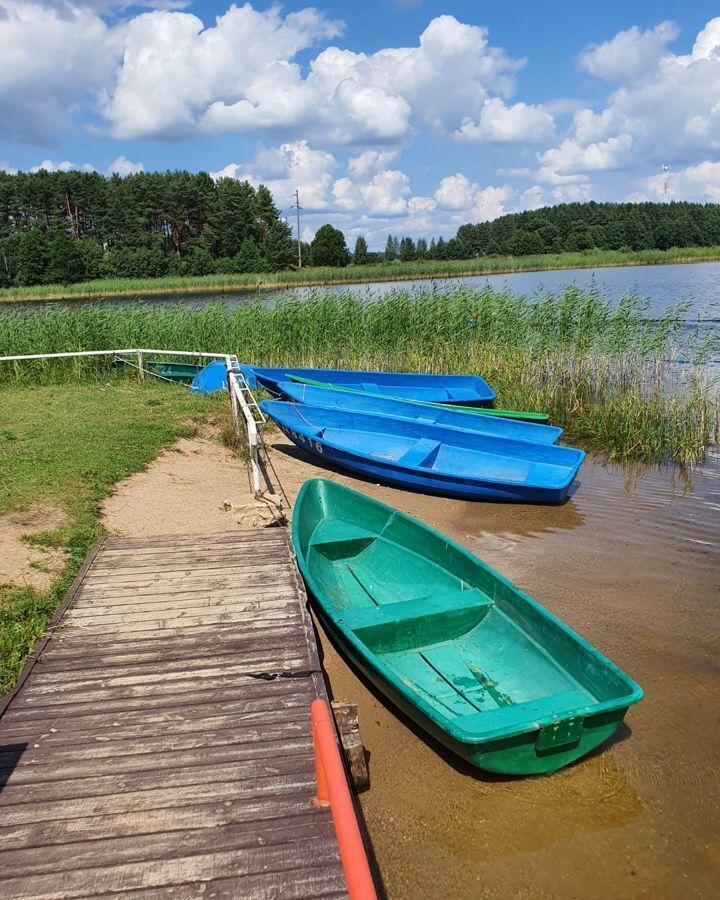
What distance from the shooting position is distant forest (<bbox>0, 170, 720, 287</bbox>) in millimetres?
56750

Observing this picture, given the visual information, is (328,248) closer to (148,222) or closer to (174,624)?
(148,222)

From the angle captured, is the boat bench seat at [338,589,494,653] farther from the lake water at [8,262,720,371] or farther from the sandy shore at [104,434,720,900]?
the lake water at [8,262,720,371]

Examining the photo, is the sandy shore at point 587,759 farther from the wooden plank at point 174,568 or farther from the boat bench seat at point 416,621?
the wooden plank at point 174,568

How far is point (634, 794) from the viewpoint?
397cm

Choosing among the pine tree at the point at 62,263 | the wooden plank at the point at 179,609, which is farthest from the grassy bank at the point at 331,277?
the wooden plank at the point at 179,609

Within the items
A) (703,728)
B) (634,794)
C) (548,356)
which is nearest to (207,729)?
(634,794)

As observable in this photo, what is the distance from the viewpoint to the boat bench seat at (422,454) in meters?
9.46

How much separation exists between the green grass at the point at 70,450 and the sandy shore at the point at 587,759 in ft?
1.40

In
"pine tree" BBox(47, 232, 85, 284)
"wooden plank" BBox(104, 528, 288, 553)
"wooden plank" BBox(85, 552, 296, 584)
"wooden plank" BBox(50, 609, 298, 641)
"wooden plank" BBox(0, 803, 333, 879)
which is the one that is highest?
"pine tree" BBox(47, 232, 85, 284)

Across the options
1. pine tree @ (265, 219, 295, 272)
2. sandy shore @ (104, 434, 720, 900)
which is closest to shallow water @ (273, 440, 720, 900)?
sandy shore @ (104, 434, 720, 900)

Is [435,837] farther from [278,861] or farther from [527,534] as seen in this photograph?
[527,534]

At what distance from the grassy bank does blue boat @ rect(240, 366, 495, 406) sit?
27.7m

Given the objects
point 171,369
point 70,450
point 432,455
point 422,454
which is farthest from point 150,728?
point 171,369

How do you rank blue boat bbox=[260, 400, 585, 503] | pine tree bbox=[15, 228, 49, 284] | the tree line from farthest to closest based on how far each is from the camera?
the tree line < pine tree bbox=[15, 228, 49, 284] < blue boat bbox=[260, 400, 585, 503]
